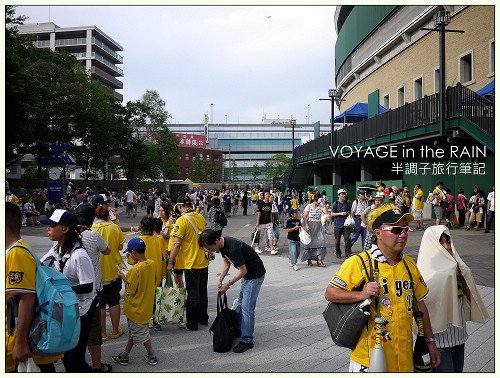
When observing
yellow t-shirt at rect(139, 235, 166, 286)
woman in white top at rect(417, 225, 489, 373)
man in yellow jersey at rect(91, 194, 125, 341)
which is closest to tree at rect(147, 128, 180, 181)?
yellow t-shirt at rect(139, 235, 166, 286)

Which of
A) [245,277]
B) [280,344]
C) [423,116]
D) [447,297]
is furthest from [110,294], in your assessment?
[423,116]

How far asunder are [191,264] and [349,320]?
3.78 meters

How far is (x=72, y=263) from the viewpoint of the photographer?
395 centimetres

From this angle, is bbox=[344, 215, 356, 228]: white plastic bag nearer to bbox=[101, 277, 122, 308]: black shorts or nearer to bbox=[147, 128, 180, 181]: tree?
bbox=[101, 277, 122, 308]: black shorts

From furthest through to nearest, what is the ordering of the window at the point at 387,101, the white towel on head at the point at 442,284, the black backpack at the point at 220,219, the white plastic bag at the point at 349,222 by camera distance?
the window at the point at 387,101, the white plastic bag at the point at 349,222, the black backpack at the point at 220,219, the white towel on head at the point at 442,284

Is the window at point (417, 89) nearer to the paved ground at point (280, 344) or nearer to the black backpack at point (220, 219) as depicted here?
the paved ground at point (280, 344)

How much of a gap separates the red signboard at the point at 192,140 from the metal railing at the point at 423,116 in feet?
237

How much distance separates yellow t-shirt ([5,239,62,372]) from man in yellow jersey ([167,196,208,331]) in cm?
336

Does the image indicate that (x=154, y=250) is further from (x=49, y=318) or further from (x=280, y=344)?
(x=49, y=318)

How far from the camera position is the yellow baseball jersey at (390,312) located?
303 centimetres

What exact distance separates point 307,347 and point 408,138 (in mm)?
17914

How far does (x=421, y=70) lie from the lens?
29000 mm

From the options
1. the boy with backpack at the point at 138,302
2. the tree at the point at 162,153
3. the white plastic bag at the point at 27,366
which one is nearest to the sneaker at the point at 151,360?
the boy with backpack at the point at 138,302

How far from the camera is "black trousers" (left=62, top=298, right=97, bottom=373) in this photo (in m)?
3.99
